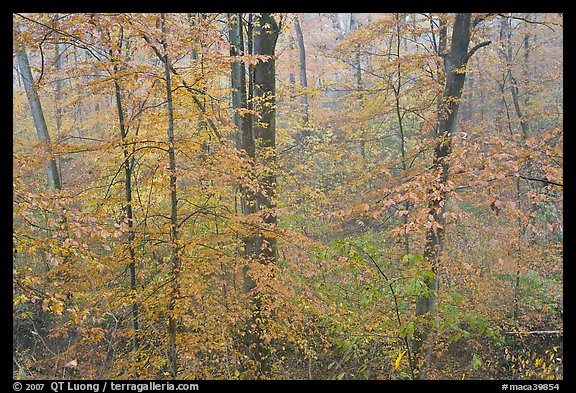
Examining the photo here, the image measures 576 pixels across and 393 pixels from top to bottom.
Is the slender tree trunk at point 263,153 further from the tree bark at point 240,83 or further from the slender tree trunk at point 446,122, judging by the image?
the slender tree trunk at point 446,122

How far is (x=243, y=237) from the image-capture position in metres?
7.31

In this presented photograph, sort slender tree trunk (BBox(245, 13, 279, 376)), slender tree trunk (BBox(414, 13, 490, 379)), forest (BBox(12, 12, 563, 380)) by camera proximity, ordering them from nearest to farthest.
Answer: forest (BBox(12, 12, 563, 380)), slender tree trunk (BBox(245, 13, 279, 376)), slender tree trunk (BBox(414, 13, 490, 379))

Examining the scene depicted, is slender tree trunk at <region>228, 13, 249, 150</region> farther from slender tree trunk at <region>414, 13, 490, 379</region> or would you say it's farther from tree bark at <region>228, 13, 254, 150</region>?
slender tree trunk at <region>414, 13, 490, 379</region>

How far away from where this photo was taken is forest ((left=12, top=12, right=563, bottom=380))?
16.0 feet

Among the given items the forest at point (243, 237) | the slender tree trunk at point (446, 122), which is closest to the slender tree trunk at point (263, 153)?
the forest at point (243, 237)

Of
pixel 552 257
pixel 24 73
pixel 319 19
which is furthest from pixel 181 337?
pixel 319 19

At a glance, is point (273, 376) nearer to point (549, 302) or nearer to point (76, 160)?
point (549, 302)

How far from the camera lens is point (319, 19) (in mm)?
22828

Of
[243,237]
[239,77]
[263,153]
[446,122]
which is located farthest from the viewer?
[446,122]

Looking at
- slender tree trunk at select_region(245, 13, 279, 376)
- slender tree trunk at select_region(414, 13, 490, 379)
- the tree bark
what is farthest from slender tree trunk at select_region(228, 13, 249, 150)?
slender tree trunk at select_region(414, 13, 490, 379)

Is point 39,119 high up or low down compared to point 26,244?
up

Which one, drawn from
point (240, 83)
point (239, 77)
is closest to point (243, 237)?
Answer: point (240, 83)

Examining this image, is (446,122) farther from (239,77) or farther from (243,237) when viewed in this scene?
(243,237)

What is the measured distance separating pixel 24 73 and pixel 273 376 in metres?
9.17
